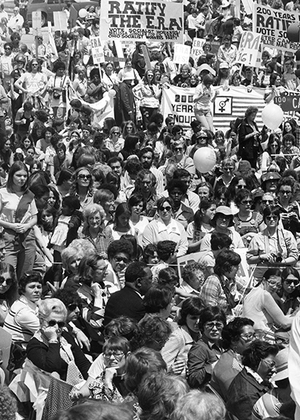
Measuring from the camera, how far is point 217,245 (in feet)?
33.4

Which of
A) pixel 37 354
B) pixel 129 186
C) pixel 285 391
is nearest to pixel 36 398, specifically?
pixel 37 354

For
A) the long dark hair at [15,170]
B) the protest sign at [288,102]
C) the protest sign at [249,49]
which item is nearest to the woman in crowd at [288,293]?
the long dark hair at [15,170]

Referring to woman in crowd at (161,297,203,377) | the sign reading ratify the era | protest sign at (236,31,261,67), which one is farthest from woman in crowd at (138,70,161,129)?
woman in crowd at (161,297,203,377)

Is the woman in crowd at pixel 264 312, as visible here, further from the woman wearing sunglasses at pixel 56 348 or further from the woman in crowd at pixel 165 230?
the woman in crowd at pixel 165 230

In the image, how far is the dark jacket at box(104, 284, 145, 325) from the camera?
8.40 meters

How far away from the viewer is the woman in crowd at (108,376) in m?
6.73

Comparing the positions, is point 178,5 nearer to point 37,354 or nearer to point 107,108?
point 107,108

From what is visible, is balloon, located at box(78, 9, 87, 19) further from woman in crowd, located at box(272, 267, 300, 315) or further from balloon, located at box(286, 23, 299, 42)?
woman in crowd, located at box(272, 267, 300, 315)

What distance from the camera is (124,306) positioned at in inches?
332

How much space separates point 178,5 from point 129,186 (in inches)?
340

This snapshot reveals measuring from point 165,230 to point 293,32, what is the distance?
10.7m

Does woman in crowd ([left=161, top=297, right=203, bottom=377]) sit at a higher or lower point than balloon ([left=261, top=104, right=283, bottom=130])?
higher

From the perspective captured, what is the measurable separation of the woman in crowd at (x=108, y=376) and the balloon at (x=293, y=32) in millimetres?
14498

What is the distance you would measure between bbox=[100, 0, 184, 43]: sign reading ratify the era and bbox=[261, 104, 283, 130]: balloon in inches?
155
